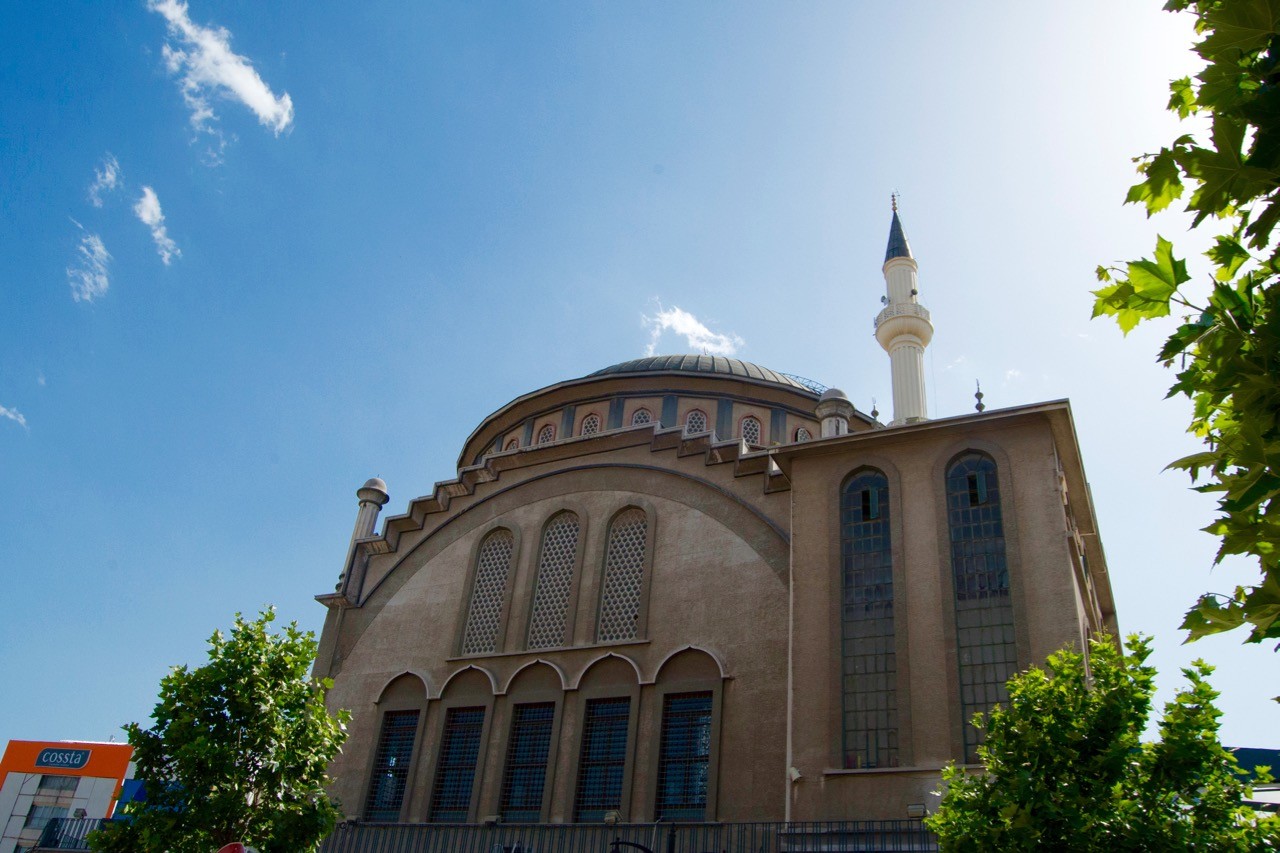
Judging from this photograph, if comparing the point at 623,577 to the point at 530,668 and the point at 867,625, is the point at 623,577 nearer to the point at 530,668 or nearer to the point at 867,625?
the point at 530,668

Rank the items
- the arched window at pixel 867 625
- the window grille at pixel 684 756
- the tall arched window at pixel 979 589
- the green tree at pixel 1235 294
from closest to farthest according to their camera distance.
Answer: the green tree at pixel 1235 294 < the tall arched window at pixel 979 589 < the arched window at pixel 867 625 < the window grille at pixel 684 756

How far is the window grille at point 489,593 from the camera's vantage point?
19.9 meters

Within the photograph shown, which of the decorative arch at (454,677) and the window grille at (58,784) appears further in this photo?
the window grille at (58,784)

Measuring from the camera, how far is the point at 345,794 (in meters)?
18.9

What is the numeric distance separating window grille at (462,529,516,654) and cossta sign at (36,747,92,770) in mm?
27022

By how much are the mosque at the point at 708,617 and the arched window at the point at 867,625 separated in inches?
1.3

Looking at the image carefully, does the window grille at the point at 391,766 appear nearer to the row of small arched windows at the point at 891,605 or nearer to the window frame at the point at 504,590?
the window frame at the point at 504,590

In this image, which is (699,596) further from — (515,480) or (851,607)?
(515,480)

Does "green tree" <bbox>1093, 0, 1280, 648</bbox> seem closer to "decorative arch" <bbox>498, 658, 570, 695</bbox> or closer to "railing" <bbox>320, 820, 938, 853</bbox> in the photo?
"railing" <bbox>320, 820, 938, 853</bbox>

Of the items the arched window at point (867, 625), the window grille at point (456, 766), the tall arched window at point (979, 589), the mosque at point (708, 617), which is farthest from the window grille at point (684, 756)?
the tall arched window at point (979, 589)

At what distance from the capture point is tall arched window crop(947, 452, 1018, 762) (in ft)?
46.2

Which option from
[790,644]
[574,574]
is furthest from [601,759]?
[790,644]

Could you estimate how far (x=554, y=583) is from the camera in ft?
65.1

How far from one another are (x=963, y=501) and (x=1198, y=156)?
42.1 feet
